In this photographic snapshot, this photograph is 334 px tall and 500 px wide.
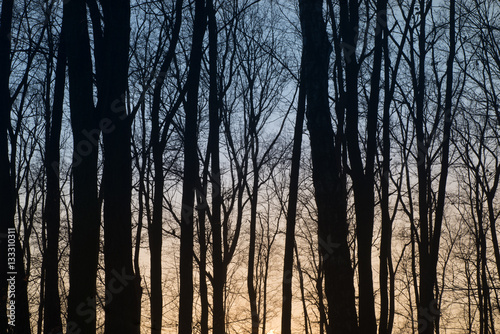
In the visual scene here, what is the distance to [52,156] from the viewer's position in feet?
39.9

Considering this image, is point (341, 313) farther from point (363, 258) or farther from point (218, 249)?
point (218, 249)

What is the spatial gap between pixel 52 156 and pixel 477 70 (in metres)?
14.0

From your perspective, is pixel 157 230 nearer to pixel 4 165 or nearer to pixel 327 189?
pixel 4 165

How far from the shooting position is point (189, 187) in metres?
11.4

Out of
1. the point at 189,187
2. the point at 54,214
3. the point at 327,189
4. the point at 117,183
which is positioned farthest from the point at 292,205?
the point at 117,183

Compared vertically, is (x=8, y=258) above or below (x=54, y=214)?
below

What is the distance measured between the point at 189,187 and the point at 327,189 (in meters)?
4.46

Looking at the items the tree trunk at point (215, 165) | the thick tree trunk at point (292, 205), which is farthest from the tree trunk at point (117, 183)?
the thick tree trunk at point (292, 205)

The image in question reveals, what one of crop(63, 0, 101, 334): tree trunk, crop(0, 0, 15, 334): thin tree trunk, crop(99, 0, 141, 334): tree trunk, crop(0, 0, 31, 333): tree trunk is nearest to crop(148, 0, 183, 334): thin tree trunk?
crop(0, 0, 31, 333): tree trunk

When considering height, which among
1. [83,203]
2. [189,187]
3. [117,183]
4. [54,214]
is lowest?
[83,203]

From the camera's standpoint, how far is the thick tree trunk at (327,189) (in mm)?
7422

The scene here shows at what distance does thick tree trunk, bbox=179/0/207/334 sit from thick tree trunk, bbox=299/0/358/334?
13.0 ft

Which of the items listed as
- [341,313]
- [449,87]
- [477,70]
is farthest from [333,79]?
[341,313]

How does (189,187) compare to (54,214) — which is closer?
(189,187)
